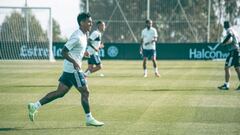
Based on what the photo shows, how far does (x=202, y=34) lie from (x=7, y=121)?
34110 millimetres

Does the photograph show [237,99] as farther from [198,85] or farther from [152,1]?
[152,1]

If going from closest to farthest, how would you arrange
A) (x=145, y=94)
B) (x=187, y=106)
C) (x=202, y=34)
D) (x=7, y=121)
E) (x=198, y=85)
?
1. (x=7, y=121)
2. (x=187, y=106)
3. (x=145, y=94)
4. (x=198, y=85)
5. (x=202, y=34)

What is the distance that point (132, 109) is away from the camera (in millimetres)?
13883

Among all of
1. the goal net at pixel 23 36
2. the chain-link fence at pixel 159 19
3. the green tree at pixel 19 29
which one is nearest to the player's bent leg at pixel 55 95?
the goal net at pixel 23 36

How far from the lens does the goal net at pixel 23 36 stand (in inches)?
1503

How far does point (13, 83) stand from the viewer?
21.0 m

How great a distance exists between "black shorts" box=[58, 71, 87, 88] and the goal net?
85.8 ft

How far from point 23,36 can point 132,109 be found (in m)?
26.3

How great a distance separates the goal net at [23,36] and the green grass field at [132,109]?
55.9 feet

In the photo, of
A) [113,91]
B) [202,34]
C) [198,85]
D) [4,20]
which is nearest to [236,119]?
[113,91]

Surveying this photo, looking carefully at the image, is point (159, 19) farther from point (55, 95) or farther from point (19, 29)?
point (55, 95)

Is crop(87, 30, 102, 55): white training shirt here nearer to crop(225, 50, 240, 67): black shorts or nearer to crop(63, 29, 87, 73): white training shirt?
crop(225, 50, 240, 67): black shorts

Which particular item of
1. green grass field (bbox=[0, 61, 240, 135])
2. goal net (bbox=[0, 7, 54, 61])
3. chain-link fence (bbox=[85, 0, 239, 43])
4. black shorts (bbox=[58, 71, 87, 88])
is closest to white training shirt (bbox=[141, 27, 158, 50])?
green grass field (bbox=[0, 61, 240, 135])

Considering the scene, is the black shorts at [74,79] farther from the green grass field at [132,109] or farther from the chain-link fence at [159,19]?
the chain-link fence at [159,19]
